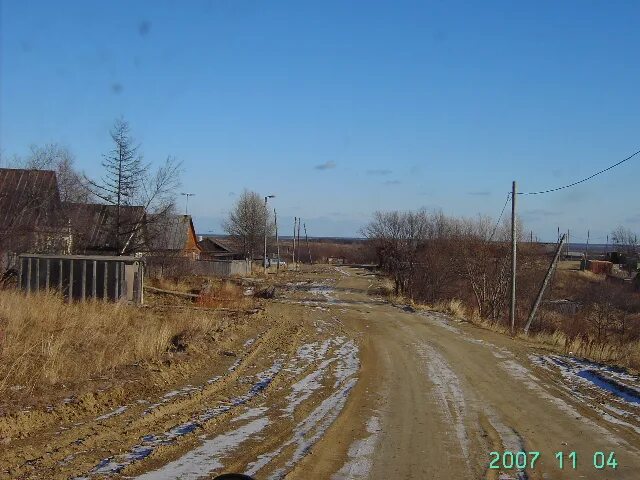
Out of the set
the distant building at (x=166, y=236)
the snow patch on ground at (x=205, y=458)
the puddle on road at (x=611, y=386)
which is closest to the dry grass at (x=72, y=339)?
the snow patch on ground at (x=205, y=458)

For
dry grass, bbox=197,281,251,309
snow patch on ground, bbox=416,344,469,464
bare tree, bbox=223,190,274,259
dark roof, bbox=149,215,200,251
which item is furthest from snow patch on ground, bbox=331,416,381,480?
bare tree, bbox=223,190,274,259

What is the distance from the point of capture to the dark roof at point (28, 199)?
94.5 feet

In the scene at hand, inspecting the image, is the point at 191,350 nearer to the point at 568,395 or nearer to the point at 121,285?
the point at 568,395

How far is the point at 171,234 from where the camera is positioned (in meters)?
52.6

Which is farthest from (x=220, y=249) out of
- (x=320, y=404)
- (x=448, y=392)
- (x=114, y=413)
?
(x=114, y=413)

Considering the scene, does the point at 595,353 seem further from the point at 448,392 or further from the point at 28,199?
the point at 28,199

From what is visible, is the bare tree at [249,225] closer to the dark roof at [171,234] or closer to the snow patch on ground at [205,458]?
the dark roof at [171,234]

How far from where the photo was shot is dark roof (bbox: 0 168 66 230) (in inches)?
1134

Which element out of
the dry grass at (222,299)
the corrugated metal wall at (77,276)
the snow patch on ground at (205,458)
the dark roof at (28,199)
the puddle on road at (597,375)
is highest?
the dark roof at (28,199)

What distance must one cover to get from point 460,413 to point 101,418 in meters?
5.13

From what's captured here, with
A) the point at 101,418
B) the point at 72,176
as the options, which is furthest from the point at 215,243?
the point at 101,418

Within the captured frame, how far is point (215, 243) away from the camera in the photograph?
3519 inches

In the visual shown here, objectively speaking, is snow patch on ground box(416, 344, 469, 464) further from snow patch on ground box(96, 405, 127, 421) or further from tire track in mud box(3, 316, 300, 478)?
snow patch on ground box(96, 405, 127, 421)

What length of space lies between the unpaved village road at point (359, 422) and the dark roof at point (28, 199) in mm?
18983
